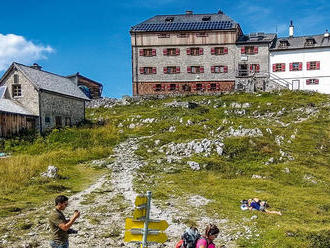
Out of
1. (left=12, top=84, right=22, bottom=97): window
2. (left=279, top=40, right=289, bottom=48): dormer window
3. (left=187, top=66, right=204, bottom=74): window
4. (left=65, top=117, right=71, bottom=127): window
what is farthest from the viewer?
(left=187, top=66, right=204, bottom=74): window

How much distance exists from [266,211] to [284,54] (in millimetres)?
41102

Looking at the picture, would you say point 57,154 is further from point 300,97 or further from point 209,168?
point 300,97

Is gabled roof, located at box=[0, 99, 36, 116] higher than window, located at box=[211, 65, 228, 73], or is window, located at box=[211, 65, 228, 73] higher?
window, located at box=[211, 65, 228, 73]

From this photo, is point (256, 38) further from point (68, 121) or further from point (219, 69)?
point (68, 121)

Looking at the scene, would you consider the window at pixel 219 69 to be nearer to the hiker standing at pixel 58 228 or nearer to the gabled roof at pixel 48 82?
the gabled roof at pixel 48 82

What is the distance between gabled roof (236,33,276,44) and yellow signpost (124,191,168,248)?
4919 centimetres

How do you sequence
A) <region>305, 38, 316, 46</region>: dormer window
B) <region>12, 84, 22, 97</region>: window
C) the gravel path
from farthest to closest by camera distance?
<region>305, 38, 316, 46</region>: dormer window
<region>12, 84, 22, 97</region>: window
the gravel path

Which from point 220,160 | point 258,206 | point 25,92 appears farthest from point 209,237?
point 25,92

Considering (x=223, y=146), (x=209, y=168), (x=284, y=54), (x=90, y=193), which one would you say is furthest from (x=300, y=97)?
(x=90, y=193)

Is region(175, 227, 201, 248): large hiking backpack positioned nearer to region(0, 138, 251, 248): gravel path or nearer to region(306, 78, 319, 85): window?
region(0, 138, 251, 248): gravel path

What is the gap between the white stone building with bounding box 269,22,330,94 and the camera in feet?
167

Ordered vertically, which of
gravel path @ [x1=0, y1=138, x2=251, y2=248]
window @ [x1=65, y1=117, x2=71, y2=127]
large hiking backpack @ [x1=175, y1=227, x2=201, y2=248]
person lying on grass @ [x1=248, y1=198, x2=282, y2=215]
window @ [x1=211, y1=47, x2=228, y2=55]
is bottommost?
gravel path @ [x1=0, y1=138, x2=251, y2=248]

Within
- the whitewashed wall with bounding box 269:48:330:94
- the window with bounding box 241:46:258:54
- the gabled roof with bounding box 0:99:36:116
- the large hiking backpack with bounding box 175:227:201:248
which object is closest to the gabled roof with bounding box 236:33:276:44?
the window with bounding box 241:46:258:54

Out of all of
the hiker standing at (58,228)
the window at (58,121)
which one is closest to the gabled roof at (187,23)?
the window at (58,121)
